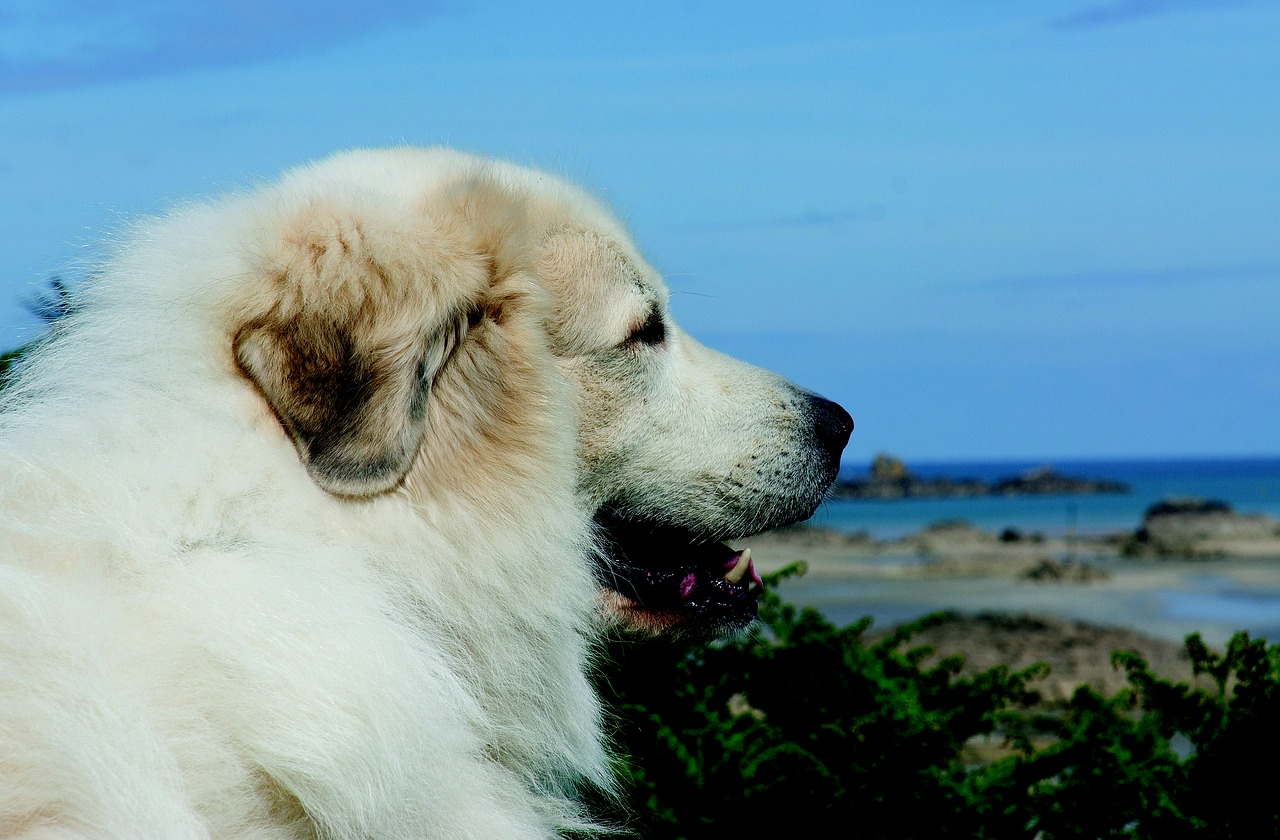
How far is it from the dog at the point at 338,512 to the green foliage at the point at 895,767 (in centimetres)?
63

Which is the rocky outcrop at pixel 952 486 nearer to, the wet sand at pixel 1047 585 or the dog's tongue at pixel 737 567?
the wet sand at pixel 1047 585

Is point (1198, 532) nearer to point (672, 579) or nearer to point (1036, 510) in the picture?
point (1036, 510)

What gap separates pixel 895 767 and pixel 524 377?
1901mm

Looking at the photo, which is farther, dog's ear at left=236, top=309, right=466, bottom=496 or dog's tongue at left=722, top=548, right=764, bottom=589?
dog's tongue at left=722, top=548, right=764, bottom=589

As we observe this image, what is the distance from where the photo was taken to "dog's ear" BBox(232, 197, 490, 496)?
2387 millimetres

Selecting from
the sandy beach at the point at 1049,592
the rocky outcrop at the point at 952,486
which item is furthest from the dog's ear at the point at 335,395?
the rocky outcrop at the point at 952,486

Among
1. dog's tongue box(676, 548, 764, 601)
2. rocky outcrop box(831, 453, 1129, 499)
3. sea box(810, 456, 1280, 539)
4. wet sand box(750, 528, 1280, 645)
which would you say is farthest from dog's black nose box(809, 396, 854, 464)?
rocky outcrop box(831, 453, 1129, 499)

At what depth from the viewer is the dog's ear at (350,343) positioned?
2.39 m

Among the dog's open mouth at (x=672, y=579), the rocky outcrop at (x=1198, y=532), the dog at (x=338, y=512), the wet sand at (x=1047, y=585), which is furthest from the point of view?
the rocky outcrop at (x=1198, y=532)

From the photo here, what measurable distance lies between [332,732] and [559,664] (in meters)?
0.76

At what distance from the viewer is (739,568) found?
3459 millimetres

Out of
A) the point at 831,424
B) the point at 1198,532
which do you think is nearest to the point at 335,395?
the point at 831,424

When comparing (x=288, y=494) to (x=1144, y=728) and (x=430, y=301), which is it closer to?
(x=430, y=301)

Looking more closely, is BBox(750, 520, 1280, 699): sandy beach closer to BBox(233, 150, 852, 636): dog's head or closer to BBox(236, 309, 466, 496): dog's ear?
BBox(233, 150, 852, 636): dog's head
